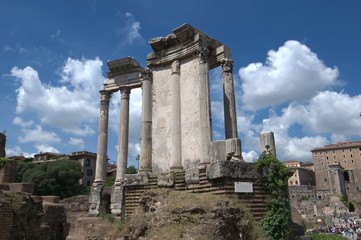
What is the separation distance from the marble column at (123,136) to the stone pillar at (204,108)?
45.0 ft

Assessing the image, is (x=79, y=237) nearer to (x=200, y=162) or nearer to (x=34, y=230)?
(x=34, y=230)

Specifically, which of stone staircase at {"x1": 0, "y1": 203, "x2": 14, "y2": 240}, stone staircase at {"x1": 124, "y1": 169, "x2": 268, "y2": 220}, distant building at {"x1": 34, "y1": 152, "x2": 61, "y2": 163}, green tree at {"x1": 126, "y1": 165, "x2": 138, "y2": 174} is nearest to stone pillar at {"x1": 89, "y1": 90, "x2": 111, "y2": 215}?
stone staircase at {"x1": 0, "y1": 203, "x2": 14, "y2": 240}

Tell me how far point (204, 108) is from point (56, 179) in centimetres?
4697

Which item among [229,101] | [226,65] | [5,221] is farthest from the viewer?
[226,65]

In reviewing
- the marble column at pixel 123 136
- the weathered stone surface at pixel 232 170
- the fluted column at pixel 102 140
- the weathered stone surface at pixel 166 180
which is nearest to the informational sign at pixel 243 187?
the weathered stone surface at pixel 232 170

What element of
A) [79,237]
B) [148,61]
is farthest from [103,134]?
[148,61]

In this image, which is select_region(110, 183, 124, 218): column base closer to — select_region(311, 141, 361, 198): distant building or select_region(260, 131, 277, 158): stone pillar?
select_region(260, 131, 277, 158): stone pillar

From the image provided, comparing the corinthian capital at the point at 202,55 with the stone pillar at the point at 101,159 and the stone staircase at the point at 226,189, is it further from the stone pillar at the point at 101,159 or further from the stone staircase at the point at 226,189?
the stone pillar at the point at 101,159

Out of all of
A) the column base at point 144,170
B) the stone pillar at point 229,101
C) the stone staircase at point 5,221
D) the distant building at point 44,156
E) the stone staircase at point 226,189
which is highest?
the distant building at point 44,156

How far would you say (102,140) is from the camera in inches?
1004

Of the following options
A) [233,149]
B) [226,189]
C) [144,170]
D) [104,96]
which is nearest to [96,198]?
[104,96]

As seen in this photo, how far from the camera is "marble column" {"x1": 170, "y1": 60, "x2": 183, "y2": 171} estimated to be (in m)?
11.2

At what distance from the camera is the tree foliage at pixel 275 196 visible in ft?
27.7

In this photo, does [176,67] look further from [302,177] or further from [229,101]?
[302,177]
